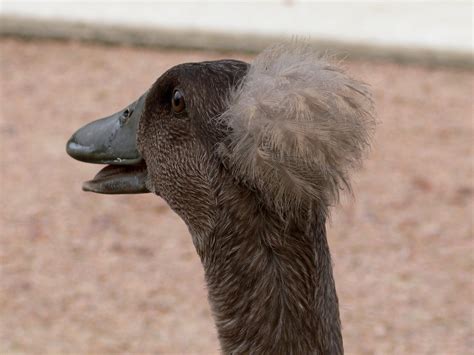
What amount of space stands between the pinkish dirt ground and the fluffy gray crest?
2.96m

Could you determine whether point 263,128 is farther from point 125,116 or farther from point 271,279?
point 125,116

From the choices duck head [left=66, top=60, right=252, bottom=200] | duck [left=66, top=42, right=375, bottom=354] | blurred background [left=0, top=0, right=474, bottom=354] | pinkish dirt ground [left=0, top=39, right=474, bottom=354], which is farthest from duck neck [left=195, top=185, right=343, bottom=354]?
pinkish dirt ground [left=0, top=39, right=474, bottom=354]

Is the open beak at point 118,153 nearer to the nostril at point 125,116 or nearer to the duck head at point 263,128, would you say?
the nostril at point 125,116

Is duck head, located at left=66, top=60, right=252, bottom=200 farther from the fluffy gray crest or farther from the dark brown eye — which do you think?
the fluffy gray crest

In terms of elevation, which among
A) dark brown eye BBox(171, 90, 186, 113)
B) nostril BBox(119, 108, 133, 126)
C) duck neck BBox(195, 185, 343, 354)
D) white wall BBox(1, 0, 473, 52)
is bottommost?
duck neck BBox(195, 185, 343, 354)

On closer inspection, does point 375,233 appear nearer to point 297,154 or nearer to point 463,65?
point 463,65

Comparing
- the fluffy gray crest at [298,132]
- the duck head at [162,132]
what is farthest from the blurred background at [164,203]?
the fluffy gray crest at [298,132]

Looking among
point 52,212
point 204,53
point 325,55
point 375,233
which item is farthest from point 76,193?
point 325,55

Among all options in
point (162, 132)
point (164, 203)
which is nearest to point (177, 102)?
point (162, 132)

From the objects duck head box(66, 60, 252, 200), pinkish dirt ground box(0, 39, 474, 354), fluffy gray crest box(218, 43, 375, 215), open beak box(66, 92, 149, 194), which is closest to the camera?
fluffy gray crest box(218, 43, 375, 215)

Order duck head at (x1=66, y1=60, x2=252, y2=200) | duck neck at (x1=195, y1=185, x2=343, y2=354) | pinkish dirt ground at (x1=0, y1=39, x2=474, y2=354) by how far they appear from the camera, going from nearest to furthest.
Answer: duck neck at (x1=195, y1=185, x2=343, y2=354), duck head at (x1=66, y1=60, x2=252, y2=200), pinkish dirt ground at (x1=0, y1=39, x2=474, y2=354)

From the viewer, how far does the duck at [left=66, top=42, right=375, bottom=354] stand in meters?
2.44

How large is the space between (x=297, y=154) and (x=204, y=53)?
6980mm

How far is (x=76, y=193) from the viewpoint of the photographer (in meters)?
6.82
